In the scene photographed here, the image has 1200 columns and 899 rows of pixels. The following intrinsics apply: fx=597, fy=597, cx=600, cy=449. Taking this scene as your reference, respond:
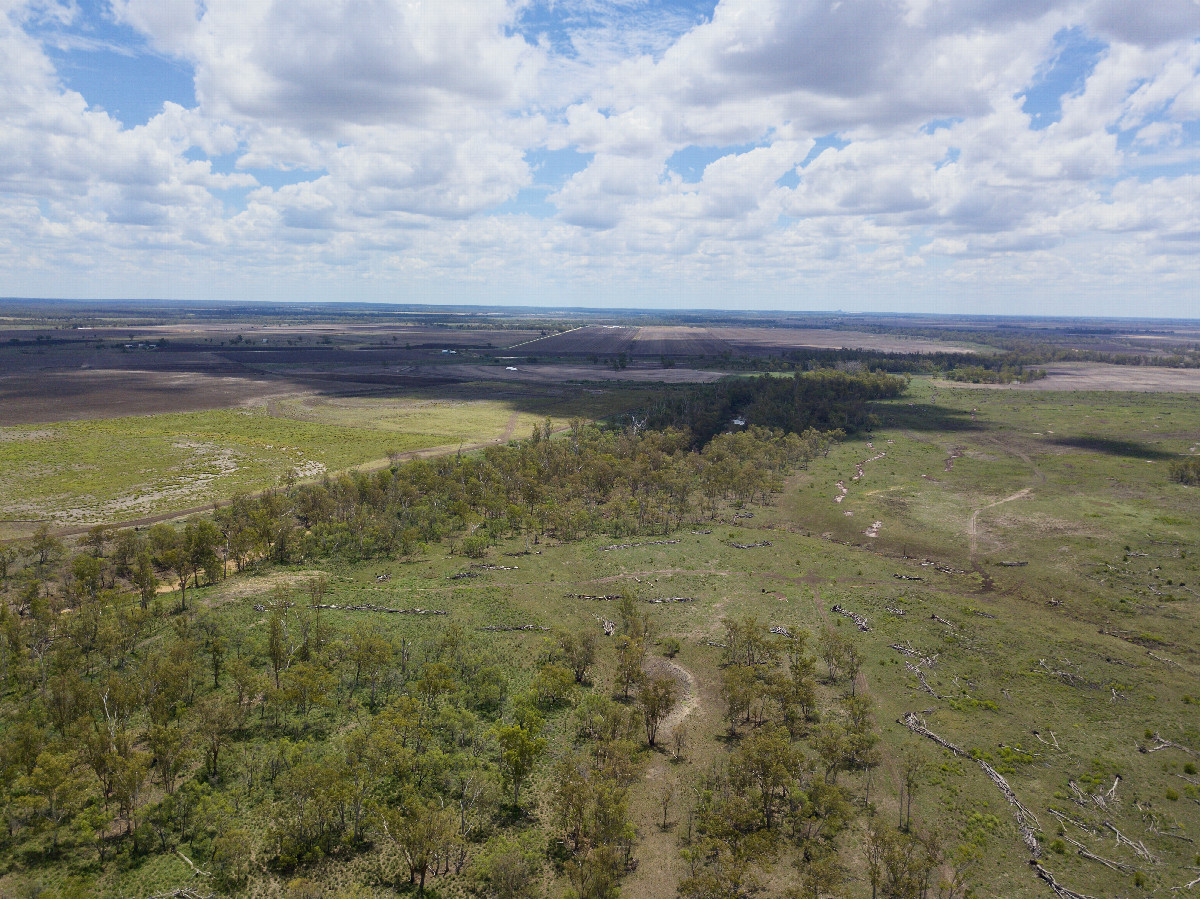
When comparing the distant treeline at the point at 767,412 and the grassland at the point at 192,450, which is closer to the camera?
the grassland at the point at 192,450

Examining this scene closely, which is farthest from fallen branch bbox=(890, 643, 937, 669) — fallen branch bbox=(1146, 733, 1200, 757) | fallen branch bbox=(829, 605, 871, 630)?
fallen branch bbox=(1146, 733, 1200, 757)

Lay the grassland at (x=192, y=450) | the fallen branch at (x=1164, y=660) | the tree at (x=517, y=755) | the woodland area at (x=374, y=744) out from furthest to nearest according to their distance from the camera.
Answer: the grassland at (x=192, y=450), the fallen branch at (x=1164, y=660), the tree at (x=517, y=755), the woodland area at (x=374, y=744)

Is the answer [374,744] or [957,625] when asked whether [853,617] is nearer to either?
[957,625]

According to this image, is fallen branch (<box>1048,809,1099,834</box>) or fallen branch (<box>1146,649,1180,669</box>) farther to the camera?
fallen branch (<box>1146,649,1180,669</box>)

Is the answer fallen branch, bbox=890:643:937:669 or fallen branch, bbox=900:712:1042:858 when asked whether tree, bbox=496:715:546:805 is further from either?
fallen branch, bbox=890:643:937:669

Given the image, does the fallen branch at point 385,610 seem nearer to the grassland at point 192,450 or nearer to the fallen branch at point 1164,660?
the grassland at point 192,450

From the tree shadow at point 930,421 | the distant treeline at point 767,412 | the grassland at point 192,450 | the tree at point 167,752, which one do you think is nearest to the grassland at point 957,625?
the tree at point 167,752

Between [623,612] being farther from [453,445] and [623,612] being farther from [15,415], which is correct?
[15,415]

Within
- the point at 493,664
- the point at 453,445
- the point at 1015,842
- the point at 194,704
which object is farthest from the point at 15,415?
the point at 1015,842
